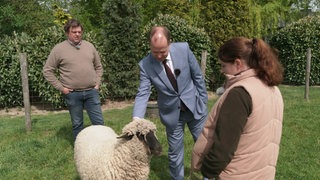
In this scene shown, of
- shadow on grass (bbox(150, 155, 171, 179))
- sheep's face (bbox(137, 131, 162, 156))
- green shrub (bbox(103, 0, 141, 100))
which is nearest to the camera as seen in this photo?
sheep's face (bbox(137, 131, 162, 156))

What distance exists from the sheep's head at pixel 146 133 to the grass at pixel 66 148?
1.71 m

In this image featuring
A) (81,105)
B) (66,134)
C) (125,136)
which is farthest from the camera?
(66,134)

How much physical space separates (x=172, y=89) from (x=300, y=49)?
37.0 feet

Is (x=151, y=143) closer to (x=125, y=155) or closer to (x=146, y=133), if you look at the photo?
(x=146, y=133)

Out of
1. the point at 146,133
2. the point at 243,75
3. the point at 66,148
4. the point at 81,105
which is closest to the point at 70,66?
the point at 81,105

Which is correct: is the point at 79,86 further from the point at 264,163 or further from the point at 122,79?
the point at 122,79

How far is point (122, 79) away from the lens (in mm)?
10680

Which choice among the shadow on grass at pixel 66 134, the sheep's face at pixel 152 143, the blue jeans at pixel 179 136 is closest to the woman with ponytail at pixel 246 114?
the sheep's face at pixel 152 143

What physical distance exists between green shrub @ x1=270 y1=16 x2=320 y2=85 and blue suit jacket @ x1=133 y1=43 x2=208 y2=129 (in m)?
10.6

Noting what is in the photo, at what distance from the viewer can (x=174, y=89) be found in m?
3.81

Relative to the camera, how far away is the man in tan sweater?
521 cm

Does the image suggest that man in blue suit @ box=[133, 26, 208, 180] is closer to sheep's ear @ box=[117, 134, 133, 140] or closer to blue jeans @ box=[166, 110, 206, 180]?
blue jeans @ box=[166, 110, 206, 180]

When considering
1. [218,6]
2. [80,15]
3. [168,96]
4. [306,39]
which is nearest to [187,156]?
[168,96]

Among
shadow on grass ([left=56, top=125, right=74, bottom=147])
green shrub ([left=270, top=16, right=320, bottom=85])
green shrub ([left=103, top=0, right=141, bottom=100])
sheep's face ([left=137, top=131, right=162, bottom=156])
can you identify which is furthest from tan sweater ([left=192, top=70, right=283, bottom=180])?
green shrub ([left=270, top=16, right=320, bottom=85])
